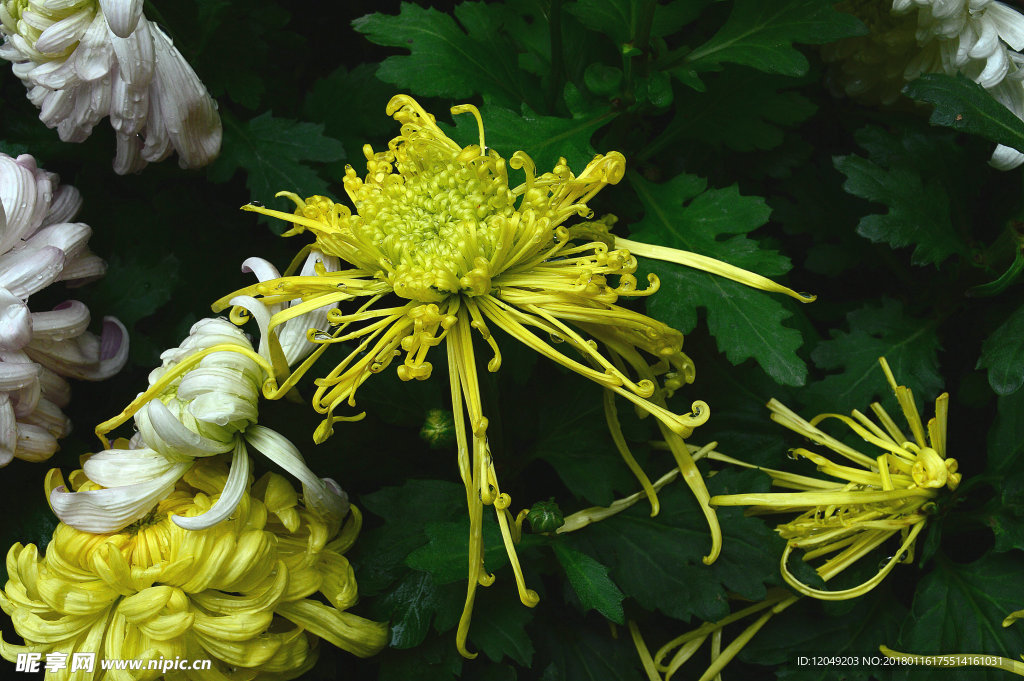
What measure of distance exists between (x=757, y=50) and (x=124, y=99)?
1.95 feet

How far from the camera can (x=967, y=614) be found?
72cm

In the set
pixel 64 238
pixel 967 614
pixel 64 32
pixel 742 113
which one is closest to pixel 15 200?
pixel 64 238

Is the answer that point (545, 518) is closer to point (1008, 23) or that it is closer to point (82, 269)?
point (82, 269)

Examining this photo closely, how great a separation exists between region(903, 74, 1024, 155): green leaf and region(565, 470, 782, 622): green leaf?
350 millimetres

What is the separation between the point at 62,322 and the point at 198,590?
31cm

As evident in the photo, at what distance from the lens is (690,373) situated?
68 cm

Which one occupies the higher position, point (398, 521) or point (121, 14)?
point (121, 14)

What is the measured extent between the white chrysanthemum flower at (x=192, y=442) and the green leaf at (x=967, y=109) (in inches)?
24.0

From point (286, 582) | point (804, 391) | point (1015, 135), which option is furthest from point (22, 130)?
point (1015, 135)

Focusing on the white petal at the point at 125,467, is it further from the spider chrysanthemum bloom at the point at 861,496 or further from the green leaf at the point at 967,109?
the green leaf at the point at 967,109

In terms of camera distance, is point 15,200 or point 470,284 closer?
point 470,284

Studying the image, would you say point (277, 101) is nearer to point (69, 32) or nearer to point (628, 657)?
point (69, 32)

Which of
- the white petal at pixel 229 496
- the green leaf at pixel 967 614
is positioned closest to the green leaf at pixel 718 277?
the green leaf at pixel 967 614

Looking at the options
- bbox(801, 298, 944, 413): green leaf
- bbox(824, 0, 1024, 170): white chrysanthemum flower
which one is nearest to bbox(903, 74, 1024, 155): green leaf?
bbox(824, 0, 1024, 170): white chrysanthemum flower
